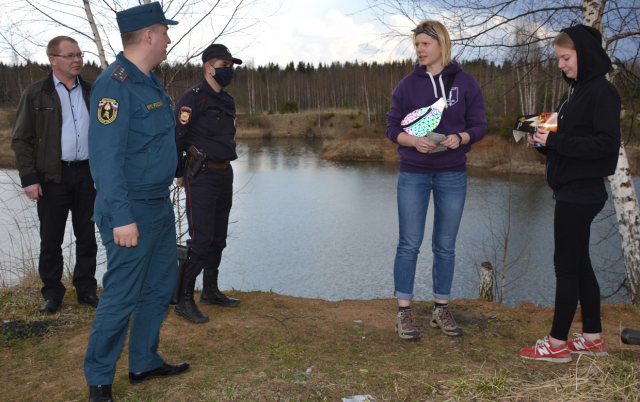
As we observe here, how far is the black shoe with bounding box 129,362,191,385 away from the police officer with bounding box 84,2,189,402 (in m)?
0.10

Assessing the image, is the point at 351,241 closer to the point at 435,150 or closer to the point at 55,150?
the point at 55,150

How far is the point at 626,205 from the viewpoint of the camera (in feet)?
17.2

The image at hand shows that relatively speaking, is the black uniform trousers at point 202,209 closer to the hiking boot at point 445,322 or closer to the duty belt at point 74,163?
the duty belt at point 74,163

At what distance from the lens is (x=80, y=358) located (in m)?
2.95

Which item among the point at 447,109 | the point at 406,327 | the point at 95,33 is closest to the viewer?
the point at 447,109

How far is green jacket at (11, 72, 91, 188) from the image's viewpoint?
352 cm

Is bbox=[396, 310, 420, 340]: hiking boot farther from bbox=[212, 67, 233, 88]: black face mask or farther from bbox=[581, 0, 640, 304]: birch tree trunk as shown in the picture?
bbox=[581, 0, 640, 304]: birch tree trunk

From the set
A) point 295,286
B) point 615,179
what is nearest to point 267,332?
point 615,179

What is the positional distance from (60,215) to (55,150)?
1.62 feet

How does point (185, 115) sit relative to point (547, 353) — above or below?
above

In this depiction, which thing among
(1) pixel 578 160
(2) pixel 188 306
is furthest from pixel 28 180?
(1) pixel 578 160

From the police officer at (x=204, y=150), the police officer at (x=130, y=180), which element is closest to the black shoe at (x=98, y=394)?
the police officer at (x=130, y=180)

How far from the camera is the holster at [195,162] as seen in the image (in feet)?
11.2

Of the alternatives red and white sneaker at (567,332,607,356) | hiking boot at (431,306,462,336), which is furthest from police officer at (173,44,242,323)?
red and white sneaker at (567,332,607,356)
